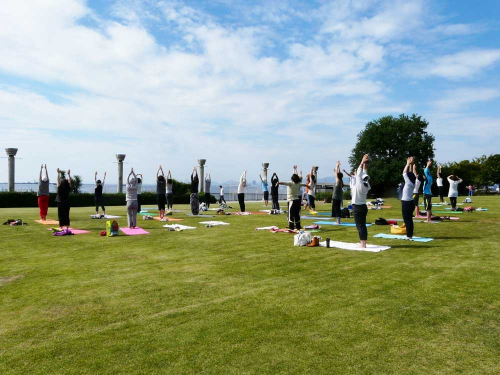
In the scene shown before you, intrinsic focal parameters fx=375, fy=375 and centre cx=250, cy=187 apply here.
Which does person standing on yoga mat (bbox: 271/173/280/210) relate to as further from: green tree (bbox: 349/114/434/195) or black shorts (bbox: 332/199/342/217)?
A: green tree (bbox: 349/114/434/195)

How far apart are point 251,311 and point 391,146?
49096 mm

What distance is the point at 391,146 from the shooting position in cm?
4969

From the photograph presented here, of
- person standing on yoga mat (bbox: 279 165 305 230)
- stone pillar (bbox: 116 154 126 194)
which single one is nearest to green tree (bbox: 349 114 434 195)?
stone pillar (bbox: 116 154 126 194)

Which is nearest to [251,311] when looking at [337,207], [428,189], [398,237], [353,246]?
[353,246]

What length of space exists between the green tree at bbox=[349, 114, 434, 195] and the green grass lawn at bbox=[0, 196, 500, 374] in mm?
39707

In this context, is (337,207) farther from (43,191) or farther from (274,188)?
(43,191)

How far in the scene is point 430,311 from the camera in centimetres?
477

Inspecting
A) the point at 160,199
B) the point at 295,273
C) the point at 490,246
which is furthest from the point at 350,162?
the point at 295,273

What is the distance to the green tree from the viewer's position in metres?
47.2

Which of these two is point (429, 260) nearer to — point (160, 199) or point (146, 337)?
point (146, 337)

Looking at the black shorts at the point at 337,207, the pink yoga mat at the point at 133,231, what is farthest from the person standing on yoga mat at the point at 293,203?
the pink yoga mat at the point at 133,231

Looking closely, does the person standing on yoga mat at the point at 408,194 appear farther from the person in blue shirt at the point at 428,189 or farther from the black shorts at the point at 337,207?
the person in blue shirt at the point at 428,189

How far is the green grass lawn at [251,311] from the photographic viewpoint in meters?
3.59

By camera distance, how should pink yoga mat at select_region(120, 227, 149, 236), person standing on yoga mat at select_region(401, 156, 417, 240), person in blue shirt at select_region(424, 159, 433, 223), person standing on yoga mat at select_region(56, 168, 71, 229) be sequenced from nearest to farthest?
person standing on yoga mat at select_region(401, 156, 417, 240), pink yoga mat at select_region(120, 227, 149, 236), person standing on yoga mat at select_region(56, 168, 71, 229), person in blue shirt at select_region(424, 159, 433, 223)
